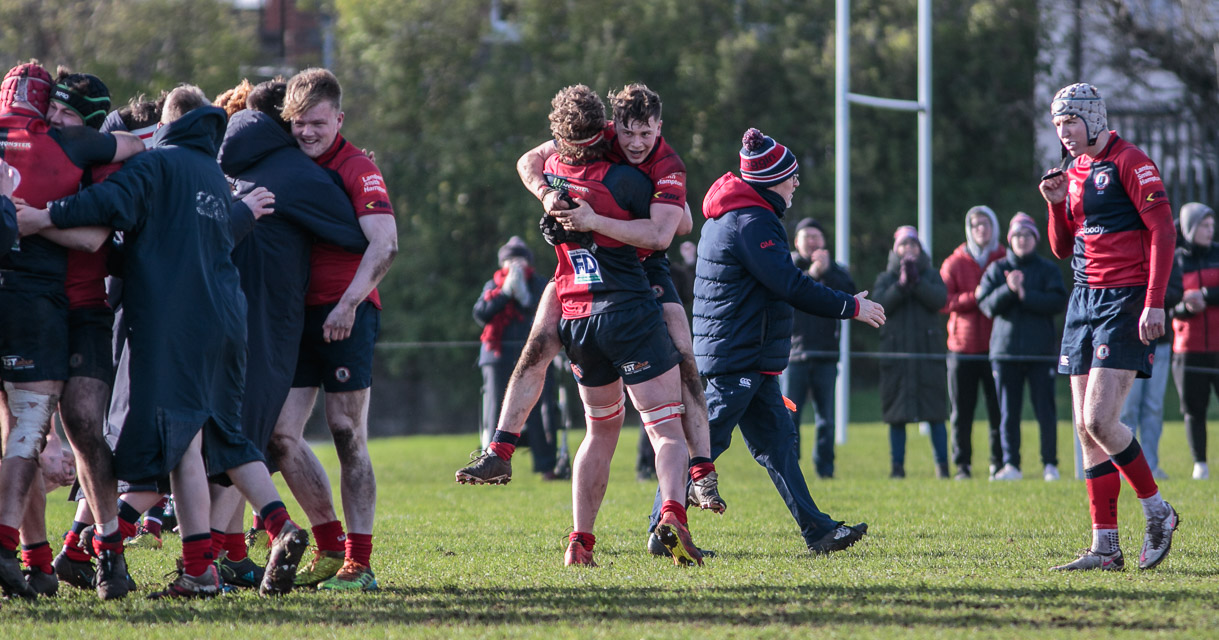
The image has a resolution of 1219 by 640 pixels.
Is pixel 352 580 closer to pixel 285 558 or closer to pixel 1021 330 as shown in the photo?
pixel 285 558

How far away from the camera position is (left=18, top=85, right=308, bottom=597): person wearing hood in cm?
519

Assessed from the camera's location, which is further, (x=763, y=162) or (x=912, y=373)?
(x=912, y=373)

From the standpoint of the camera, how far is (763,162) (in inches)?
274

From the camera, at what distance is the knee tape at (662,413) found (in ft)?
20.5

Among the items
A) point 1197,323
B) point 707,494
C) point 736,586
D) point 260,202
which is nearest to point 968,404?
point 1197,323

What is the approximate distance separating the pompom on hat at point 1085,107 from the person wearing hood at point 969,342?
6.27 m

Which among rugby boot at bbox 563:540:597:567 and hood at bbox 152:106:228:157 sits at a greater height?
hood at bbox 152:106:228:157

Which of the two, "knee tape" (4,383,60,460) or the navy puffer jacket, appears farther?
the navy puffer jacket

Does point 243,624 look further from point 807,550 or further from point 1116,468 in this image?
point 1116,468

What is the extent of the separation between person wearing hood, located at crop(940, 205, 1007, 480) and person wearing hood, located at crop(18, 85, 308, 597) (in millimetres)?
8437

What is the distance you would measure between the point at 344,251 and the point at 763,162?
2.26 meters

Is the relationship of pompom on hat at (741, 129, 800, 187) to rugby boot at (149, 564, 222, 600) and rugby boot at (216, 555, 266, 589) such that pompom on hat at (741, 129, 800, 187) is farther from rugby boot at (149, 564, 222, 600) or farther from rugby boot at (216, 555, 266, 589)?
rugby boot at (149, 564, 222, 600)

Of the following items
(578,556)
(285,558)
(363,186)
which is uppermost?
(363,186)

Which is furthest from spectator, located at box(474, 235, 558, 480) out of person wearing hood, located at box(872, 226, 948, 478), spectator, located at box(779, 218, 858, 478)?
person wearing hood, located at box(872, 226, 948, 478)
